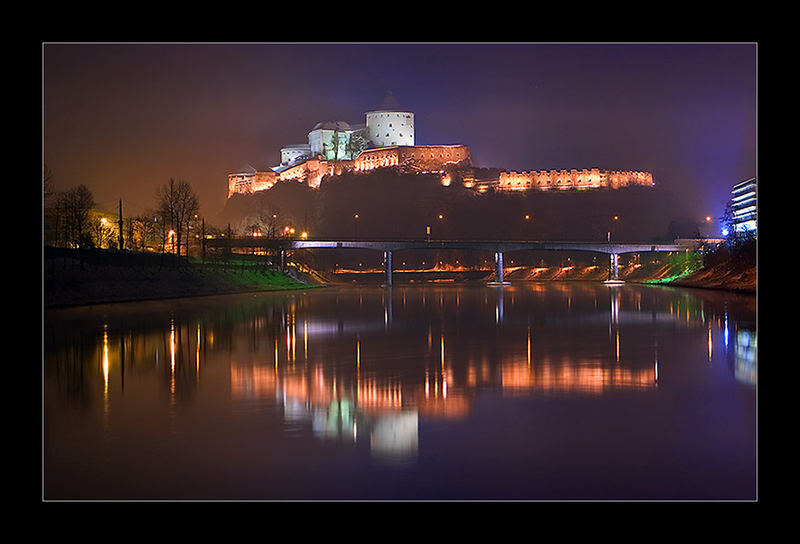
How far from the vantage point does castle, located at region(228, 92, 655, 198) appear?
580 ft

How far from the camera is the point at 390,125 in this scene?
179625 millimetres

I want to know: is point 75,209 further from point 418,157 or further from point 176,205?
point 418,157

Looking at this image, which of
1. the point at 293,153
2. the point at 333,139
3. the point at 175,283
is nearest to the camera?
the point at 175,283

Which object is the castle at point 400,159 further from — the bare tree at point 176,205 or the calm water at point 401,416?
the calm water at point 401,416

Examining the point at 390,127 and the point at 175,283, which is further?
the point at 390,127

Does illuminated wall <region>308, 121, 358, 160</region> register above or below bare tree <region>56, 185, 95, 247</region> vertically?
above

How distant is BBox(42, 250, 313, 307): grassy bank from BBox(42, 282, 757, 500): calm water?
18.4 metres

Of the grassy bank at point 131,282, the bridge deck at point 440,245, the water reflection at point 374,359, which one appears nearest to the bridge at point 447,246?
the bridge deck at point 440,245

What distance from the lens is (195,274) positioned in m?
61.1

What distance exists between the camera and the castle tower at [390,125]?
17938 cm

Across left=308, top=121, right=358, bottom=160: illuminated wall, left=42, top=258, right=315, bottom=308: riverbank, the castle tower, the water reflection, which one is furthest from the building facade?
the water reflection

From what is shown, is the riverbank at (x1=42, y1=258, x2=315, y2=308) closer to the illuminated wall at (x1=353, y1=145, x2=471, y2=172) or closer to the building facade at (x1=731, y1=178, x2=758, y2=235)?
the building facade at (x1=731, y1=178, x2=758, y2=235)

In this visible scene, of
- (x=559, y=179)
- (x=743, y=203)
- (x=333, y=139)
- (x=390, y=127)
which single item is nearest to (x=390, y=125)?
(x=390, y=127)

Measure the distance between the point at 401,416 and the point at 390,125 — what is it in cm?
17036
